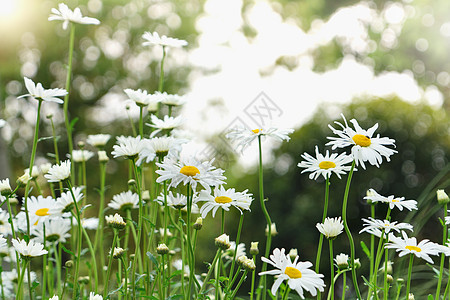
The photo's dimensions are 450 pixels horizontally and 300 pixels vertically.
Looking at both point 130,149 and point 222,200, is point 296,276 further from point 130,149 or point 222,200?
point 130,149

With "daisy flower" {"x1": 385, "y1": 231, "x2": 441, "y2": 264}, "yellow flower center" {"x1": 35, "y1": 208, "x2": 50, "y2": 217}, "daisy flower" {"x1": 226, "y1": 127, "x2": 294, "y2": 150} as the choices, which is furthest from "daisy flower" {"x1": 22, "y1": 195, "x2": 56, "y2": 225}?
"daisy flower" {"x1": 385, "y1": 231, "x2": 441, "y2": 264}

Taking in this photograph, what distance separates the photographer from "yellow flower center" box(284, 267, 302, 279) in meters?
0.94

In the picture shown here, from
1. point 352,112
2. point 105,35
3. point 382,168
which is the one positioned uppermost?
point 105,35

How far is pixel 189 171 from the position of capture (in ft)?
3.43

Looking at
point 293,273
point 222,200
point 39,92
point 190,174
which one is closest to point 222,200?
point 222,200

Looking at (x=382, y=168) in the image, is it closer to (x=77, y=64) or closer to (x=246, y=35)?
(x=246, y=35)

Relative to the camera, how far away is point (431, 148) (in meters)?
4.04

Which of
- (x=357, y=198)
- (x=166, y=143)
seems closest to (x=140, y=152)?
(x=166, y=143)

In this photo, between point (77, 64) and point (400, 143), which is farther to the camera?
point (77, 64)

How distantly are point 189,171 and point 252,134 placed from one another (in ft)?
0.63

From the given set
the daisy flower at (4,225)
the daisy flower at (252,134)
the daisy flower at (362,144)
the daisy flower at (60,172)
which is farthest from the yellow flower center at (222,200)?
the daisy flower at (4,225)

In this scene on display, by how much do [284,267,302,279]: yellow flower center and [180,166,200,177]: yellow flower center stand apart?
0.92ft

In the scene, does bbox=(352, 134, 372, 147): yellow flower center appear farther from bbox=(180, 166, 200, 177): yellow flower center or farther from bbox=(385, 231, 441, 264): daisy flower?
bbox=(180, 166, 200, 177): yellow flower center

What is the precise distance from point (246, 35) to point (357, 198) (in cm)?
443
